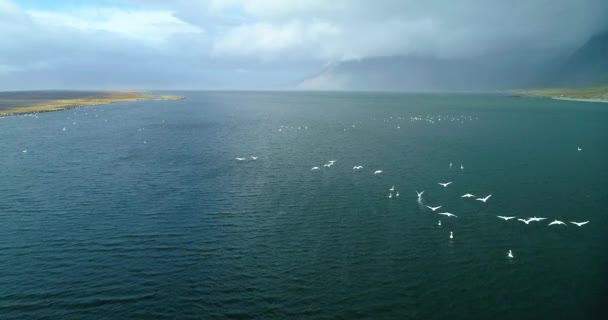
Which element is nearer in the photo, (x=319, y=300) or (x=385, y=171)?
(x=319, y=300)

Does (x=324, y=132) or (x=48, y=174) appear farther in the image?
(x=324, y=132)

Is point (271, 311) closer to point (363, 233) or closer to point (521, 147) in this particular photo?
point (363, 233)

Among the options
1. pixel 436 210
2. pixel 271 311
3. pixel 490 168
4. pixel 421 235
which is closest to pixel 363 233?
pixel 421 235

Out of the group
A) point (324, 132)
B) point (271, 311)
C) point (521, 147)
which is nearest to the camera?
point (271, 311)

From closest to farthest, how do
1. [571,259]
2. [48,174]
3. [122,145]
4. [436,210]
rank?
1. [571,259]
2. [436,210]
3. [48,174]
4. [122,145]

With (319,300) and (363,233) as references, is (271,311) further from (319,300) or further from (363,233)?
(363,233)

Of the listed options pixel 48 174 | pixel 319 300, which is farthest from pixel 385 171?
pixel 48 174
